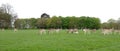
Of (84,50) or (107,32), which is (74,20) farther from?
(84,50)

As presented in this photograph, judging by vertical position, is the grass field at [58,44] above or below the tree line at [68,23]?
below

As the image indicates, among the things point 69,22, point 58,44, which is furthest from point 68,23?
point 58,44

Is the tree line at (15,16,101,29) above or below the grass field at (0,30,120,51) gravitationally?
above

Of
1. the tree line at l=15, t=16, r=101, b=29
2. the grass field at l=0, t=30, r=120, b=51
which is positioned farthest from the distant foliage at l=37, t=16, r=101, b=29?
the grass field at l=0, t=30, r=120, b=51

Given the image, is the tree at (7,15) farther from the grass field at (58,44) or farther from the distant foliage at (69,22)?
the grass field at (58,44)

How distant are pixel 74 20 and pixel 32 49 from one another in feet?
322

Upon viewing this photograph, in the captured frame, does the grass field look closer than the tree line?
Yes

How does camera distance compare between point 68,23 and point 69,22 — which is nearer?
point 69,22

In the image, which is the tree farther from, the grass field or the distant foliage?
the grass field

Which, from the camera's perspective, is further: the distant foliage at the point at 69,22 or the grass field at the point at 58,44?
the distant foliage at the point at 69,22

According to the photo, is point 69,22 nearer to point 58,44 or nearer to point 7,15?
point 7,15

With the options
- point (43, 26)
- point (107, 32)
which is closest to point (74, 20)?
point (43, 26)

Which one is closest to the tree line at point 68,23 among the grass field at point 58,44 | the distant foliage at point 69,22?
the distant foliage at point 69,22

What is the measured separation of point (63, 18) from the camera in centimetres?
11894
